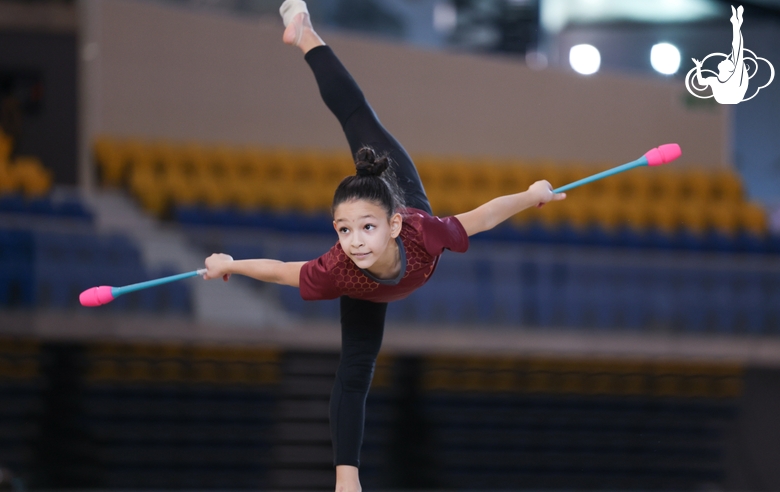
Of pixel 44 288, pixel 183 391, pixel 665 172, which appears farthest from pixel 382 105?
pixel 44 288

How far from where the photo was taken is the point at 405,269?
2773mm

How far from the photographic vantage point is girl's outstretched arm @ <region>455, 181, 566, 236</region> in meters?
2.94

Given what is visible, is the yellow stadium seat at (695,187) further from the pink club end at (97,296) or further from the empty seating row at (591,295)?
the pink club end at (97,296)

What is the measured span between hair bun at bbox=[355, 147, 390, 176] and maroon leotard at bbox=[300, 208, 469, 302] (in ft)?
0.65

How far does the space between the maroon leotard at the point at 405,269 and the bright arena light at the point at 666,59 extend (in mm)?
1232

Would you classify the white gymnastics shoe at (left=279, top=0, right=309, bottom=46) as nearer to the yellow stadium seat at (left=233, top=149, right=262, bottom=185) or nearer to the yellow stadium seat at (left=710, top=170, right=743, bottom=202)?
the yellow stadium seat at (left=233, top=149, right=262, bottom=185)

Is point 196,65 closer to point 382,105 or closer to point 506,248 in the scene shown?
point 382,105

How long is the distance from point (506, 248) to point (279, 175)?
2.52 m

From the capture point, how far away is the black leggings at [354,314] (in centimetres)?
288

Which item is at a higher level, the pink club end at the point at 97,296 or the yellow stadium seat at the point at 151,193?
the yellow stadium seat at the point at 151,193

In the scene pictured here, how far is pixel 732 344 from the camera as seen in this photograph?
723 cm

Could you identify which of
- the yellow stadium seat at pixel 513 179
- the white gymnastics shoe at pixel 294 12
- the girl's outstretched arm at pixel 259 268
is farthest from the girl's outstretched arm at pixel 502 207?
the yellow stadium seat at pixel 513 179

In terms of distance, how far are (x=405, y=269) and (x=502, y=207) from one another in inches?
16.0

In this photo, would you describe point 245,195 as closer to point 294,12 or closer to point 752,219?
point 752,219
